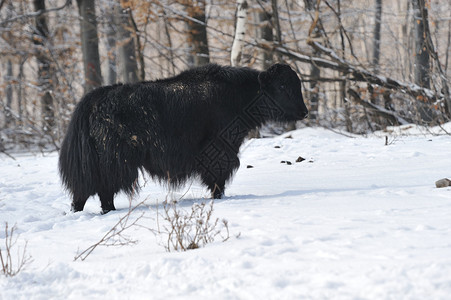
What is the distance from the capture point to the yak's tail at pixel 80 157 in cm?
483

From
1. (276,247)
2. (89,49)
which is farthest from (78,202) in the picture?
(89,49)

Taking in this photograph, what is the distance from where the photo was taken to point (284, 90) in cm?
559

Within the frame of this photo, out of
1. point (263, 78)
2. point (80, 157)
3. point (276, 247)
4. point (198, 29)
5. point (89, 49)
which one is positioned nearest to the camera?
point (276, 247)

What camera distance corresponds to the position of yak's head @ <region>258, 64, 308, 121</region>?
17.9 ft

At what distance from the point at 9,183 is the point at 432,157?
231 inches

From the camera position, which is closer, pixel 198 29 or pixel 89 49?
pixel 198 29

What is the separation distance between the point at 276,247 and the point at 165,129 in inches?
96.8

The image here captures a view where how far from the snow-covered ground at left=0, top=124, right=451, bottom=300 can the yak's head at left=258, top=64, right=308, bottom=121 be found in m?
0.82

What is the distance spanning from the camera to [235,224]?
3.52m

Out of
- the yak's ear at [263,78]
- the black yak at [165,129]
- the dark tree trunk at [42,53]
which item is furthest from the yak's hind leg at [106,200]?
the dark tree trunk at [42,53]

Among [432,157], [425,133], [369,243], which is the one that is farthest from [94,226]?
[425,133]

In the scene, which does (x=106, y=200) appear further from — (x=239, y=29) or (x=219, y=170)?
(x=239, y=29)

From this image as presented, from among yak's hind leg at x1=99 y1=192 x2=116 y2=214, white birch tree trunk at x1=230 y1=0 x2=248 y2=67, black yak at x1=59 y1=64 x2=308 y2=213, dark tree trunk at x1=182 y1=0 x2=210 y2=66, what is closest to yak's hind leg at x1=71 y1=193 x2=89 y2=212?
black yak at x1=59 y1=64 x2=308 y2=213

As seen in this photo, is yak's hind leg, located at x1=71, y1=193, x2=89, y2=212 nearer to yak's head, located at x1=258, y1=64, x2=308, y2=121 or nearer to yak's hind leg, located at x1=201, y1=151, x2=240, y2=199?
yak's hind leg, located at x1=201, y1=151, x2=240, y2=199
